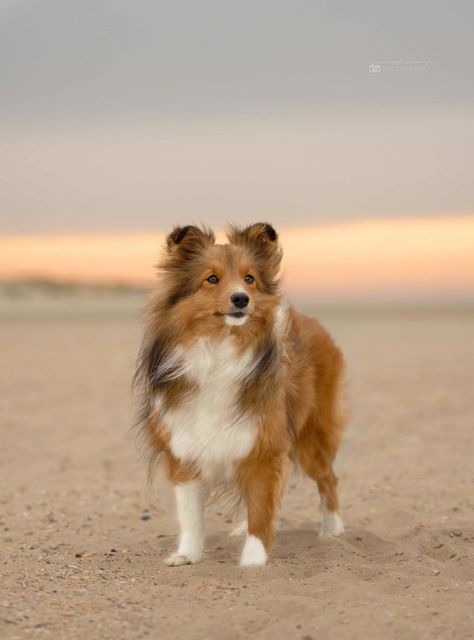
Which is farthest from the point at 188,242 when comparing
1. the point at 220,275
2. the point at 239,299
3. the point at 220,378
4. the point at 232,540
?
the point at 232,540

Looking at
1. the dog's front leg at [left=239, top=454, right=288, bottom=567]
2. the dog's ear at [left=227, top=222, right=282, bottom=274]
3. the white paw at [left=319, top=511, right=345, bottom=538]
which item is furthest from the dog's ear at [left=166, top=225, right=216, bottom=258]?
the white paw at [left=319, top=511, right=345, bottom=538]

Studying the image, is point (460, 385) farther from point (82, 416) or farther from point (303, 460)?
point (303, 460)

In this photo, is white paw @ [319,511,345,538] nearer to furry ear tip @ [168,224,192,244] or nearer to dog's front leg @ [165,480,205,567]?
dog's front leg @ [165,480,205,567]

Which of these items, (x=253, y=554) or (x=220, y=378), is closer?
(x=220, y=378)

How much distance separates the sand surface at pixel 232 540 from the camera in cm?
514

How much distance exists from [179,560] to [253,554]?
53cm

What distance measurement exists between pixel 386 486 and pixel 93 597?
476 centimetres

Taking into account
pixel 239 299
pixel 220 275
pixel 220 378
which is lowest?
pixel 220 378

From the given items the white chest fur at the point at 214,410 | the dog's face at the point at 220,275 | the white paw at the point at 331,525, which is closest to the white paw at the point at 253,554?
the white chest fur at the point at 214,410

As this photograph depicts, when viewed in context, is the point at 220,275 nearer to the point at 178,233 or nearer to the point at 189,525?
the point at 178,233

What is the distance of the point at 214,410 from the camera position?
20.2ft

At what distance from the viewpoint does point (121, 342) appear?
98.6 feet

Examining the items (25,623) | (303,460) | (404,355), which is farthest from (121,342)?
(25,623)

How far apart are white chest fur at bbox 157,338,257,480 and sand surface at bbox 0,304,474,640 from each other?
74cm
